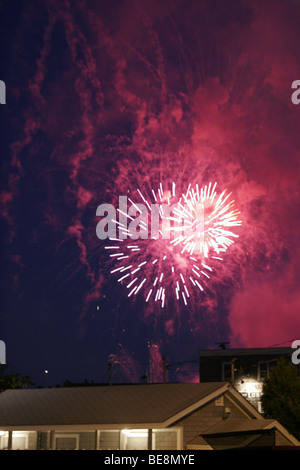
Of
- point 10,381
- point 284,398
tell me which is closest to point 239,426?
point 284,398

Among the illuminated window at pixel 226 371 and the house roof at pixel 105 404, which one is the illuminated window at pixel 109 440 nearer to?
the house roof at pixel 105 404

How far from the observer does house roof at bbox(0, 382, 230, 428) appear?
29.5 metres

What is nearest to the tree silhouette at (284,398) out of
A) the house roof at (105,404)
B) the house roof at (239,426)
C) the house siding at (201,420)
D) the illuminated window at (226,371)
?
the house roof at (105,404)

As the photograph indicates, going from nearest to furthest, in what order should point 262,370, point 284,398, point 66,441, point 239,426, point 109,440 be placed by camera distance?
point 239,426 → point 109,440 → point 66,441 → point 284,398 → point 262,370

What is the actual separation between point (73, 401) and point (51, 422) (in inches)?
118

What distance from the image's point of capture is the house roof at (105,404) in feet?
96.9

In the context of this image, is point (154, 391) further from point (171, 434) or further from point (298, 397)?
point (298, 397)

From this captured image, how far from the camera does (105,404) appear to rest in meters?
31.9

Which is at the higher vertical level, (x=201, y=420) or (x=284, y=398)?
(x=284, y=398)

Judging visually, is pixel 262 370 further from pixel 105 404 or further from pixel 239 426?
pixel 239 426

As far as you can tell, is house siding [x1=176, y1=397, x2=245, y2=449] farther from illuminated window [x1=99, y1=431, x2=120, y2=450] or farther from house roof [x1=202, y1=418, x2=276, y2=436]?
illuminated window [x1=99, y1=431, x2=120, y2=450]

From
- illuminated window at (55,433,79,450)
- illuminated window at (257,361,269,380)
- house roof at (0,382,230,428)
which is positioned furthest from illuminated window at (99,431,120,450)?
illuminated window at (257,361,269,380)

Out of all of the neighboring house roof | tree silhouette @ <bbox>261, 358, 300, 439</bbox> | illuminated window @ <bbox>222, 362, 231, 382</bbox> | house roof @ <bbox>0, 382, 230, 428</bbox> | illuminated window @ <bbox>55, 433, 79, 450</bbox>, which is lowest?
illuminated window @ <bbox>55, 433, 79, 450</bbox>
